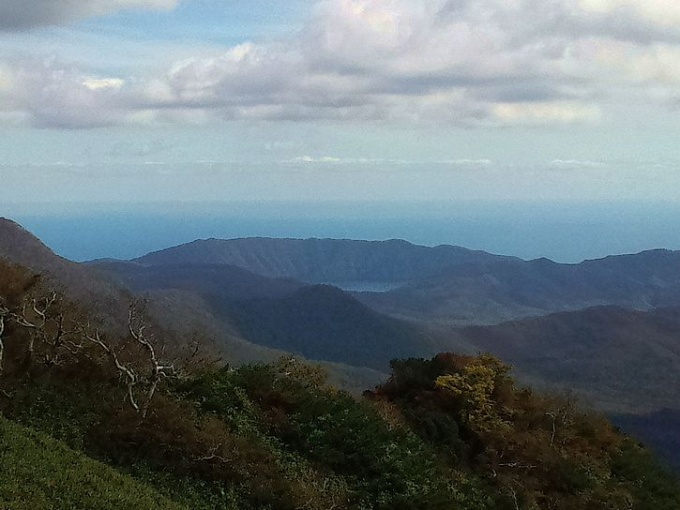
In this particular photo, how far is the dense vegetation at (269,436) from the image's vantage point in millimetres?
20000

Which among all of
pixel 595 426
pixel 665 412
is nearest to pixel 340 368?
pixel 665 412

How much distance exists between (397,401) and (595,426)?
1185cm

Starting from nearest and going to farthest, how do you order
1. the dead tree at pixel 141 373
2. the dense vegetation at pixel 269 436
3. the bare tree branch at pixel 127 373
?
the dense vegetation at pixel 269 436 → the bare tree branch at pixel 127 373 → the dead tree at pixel 141 373

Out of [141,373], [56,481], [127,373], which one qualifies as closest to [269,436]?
[141,373]

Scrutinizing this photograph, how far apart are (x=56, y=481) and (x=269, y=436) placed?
1166 centimetres

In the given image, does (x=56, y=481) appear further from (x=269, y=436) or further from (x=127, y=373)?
(x=269, y=436)

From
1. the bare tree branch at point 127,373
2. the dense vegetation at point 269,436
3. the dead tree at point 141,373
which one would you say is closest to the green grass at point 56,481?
the dense vegetation at point 269,436

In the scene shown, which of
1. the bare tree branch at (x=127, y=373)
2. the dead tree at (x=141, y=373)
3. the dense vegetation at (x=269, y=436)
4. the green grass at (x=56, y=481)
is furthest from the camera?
the dead tree at (x=141, y=373)

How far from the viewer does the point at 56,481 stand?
14.9 meters

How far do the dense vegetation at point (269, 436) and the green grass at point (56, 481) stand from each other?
0.05m

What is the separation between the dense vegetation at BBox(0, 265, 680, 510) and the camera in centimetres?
2000

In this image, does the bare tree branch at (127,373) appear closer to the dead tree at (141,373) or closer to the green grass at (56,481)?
the dead tree at (141,373)

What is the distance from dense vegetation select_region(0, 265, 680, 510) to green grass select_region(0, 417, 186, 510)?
0.18 feet

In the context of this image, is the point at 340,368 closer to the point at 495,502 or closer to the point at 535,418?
the point at 535,418
